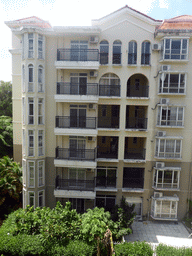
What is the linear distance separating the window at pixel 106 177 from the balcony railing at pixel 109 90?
20.5ft

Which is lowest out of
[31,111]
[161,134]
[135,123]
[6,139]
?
[6,139]

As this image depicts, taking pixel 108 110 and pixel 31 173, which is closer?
pixel 31 173

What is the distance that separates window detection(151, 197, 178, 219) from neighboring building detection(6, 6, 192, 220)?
8 cm

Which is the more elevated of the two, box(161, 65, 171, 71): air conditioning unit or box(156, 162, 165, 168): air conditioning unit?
box(161, 65, 171, 71): air conditioning unit

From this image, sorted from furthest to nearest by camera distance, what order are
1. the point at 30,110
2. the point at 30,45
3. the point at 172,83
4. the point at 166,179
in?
the point at 166,179 → the point at 172,83 → the point at 30,110 → the point at 30,45

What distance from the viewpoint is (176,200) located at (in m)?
14.6

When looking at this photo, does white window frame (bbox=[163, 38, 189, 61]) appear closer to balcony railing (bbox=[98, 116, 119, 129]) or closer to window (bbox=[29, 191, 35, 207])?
balcony railing (bbox=[98, 116, 119, 129])

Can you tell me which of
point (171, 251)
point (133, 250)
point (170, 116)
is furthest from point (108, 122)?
point (171, 251)

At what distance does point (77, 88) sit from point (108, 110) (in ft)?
10.8

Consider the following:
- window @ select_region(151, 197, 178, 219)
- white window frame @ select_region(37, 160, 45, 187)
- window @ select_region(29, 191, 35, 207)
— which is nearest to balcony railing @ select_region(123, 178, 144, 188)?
window @ select_region(151, 197, 178, 219)

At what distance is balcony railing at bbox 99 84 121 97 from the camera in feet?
47.5

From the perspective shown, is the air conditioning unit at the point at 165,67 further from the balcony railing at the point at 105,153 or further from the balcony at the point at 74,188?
the balcony at the point at 74,188

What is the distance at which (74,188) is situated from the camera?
1463 cm

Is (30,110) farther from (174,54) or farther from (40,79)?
(174,54)
